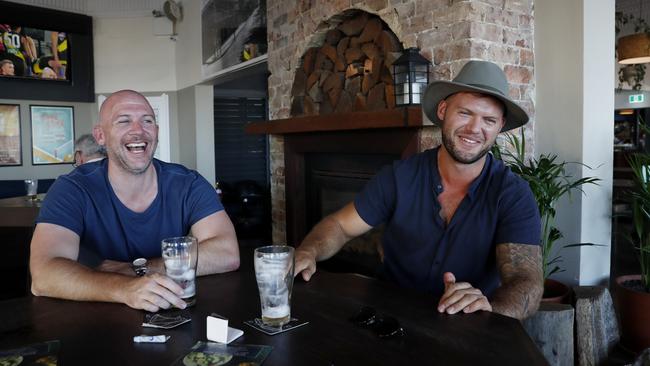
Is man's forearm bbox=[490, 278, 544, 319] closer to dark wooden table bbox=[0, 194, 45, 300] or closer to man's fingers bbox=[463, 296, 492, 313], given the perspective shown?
man's fingers bbox=[463, 296, 492, 313]

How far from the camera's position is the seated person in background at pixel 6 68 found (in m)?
5.96

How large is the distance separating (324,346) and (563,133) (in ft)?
7.60

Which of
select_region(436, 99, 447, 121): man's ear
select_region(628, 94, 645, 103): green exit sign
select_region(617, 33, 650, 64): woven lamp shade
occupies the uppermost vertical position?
select_region(628, 94, 645, 103): green exit sign

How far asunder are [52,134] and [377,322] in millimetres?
6430

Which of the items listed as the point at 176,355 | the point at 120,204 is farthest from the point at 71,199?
the point at 176,355

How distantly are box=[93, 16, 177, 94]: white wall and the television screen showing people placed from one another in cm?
44

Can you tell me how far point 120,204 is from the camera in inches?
70.4

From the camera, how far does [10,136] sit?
19.9 feet

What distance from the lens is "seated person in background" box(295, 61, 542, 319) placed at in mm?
1591

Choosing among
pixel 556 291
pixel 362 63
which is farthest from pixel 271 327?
pixel 362 63

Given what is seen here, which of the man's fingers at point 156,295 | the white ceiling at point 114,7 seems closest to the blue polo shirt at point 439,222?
the man's fingers at point 156,295

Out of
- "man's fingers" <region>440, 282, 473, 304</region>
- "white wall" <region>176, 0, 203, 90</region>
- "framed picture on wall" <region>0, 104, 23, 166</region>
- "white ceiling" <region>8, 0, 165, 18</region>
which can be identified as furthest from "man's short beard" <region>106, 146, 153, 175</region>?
"white ceiling" <region>8, 0, 165, 18</region>

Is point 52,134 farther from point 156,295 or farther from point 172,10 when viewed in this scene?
point 156,295

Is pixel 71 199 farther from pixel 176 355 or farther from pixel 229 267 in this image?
pixel 176 355
